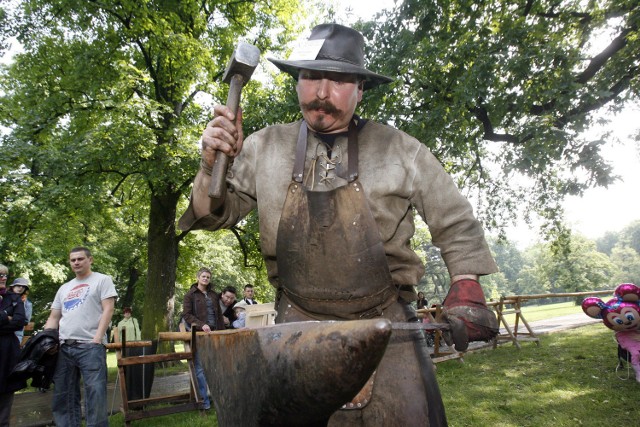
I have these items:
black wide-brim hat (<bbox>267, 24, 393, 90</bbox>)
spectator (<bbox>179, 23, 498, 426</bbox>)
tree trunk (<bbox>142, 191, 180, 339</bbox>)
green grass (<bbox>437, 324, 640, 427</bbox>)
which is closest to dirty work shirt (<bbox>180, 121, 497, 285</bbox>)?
spectator (<bbox>179, 23, 498, 426</bbox>)

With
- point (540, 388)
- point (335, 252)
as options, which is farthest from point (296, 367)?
point (540, 388)

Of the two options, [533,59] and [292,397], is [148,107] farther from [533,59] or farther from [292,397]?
[292,397]

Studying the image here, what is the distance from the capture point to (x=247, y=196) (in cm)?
199

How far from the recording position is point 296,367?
2.90 ft

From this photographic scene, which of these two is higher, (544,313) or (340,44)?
(340,44)

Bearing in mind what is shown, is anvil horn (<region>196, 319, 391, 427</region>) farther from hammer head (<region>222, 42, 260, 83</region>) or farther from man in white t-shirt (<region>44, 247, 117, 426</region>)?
man in white t-shirt (<region>44, 247, 117, 426</region>)

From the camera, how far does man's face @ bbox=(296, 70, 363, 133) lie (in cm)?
183

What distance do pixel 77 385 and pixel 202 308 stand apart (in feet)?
7.01

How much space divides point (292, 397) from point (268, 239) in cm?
Answer: 91

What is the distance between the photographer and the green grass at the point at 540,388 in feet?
17.3

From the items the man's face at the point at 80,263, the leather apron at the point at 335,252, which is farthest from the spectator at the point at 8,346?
the leather apron at the point at 335,252

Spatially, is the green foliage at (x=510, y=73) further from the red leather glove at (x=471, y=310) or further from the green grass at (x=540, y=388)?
the red leather glove at (x=471, y=310)

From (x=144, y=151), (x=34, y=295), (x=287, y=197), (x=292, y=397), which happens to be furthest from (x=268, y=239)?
(x=34, y=295)

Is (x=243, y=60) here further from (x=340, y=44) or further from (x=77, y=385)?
(x=77, y=385)
